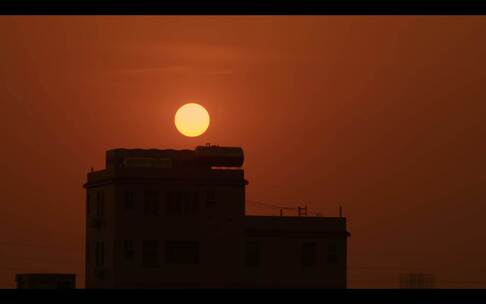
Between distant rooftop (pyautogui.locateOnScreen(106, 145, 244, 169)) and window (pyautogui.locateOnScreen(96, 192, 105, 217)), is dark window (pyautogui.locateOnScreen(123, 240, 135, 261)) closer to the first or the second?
window (pyautogui.locateOnScreen(96, 192, 105, 217))

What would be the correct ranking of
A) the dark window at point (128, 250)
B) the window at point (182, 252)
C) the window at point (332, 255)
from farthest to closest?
the window at point (332, 255) < the dark window at point (128, 250) < the window at point (182, 252)

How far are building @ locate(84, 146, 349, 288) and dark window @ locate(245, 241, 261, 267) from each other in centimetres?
8

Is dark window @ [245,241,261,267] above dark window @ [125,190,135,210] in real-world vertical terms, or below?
below

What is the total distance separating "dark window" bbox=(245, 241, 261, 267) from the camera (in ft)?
282

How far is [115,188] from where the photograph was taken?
8319 centimetres

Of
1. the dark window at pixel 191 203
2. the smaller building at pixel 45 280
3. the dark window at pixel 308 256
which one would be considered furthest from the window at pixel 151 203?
the dark window at pixel 308 256

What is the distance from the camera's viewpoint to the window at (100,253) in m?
84.9

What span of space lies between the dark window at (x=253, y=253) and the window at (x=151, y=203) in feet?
28.8

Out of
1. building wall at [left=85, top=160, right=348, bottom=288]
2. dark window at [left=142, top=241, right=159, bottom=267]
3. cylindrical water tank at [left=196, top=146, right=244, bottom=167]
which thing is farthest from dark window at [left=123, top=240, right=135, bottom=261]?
cylindrical water tank at [left=196, top=146, right=244, bottom=167]

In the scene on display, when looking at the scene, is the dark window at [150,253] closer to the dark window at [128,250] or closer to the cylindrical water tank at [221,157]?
the dark window at [128,250]

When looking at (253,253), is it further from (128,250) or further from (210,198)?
(128,250)

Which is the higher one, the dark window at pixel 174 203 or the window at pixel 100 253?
the dark window at pixel 174 203

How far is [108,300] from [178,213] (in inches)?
3043

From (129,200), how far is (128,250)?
13.4ft
